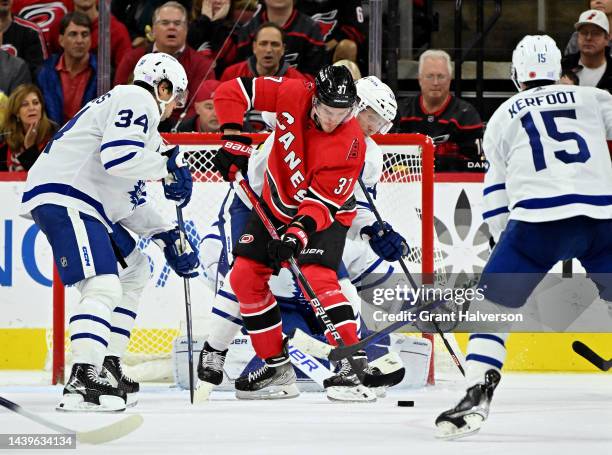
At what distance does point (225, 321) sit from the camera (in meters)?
4.41

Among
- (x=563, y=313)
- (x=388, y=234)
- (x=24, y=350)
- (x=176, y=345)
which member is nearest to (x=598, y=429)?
(x=388, y=234)

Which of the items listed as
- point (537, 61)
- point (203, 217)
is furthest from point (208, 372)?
point (537, 61)

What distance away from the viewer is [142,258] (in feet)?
A: 15.0

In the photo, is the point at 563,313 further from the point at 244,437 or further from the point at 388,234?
the point at 244,437

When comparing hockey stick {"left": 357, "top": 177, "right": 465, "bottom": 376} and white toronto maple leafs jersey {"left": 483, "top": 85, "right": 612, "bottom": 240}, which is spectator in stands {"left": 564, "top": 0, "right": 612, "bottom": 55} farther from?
white toronto maple leafs jersey {"left": 483, "top": 85, "right": 612, "bottom": 240}

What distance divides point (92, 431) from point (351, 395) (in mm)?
1480

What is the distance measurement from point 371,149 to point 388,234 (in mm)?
347

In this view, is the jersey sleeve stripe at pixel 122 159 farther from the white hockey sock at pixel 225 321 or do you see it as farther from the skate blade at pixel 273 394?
the skate blade at pixel 273 394

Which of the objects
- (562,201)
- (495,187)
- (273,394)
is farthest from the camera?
(273,394)

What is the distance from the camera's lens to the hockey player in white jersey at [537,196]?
3.37 metres

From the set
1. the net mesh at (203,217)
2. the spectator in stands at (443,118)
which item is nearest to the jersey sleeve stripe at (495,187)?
the net mesh at (203,217)

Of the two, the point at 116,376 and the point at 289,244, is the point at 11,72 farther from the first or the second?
the point at 289,244

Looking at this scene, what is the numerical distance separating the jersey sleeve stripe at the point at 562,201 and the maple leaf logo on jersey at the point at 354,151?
931mm

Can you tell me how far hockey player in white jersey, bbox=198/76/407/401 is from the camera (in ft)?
14.5
